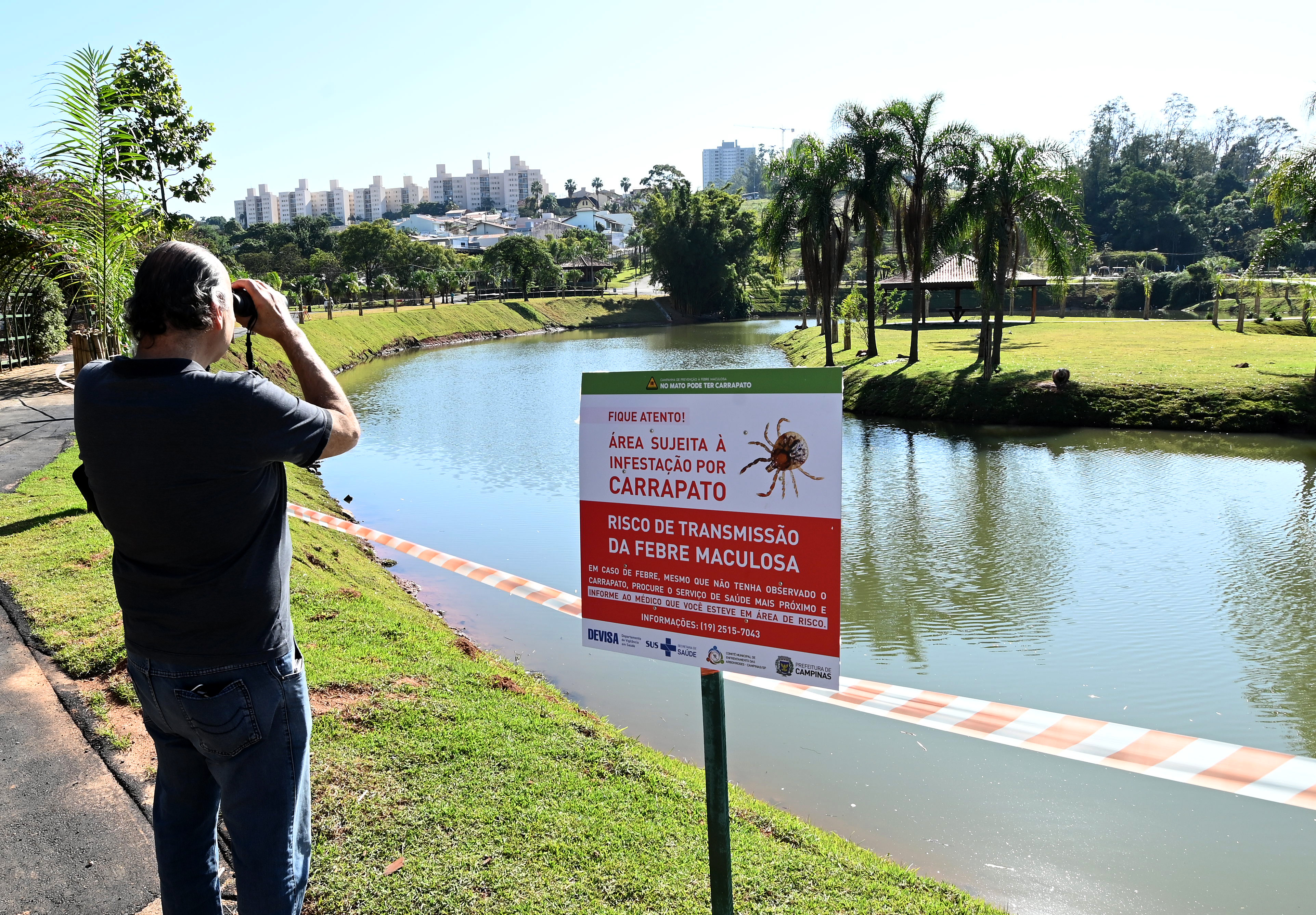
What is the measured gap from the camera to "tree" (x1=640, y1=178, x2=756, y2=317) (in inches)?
2813

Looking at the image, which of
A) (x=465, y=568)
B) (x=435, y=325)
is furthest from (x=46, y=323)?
(x=435, y=325)

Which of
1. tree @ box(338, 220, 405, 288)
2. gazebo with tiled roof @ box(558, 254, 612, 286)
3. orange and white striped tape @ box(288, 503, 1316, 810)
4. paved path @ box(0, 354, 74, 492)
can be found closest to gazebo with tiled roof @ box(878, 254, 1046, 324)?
paved path @ box(0, 354, 74, 492)

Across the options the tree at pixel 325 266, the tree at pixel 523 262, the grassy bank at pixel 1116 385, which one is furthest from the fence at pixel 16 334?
the tree at pixel 523 262

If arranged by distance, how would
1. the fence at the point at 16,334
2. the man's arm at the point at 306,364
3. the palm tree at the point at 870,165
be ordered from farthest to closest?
the palm tree at the point at 870,165 → the fence at the point at 16,334 → the man's arm at the point at 306,364

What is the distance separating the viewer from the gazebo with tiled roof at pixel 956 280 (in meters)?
35.6

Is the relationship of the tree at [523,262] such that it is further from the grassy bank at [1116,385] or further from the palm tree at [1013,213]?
the palm tree at [1013,213]

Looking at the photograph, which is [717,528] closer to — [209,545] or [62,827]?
[209,545]

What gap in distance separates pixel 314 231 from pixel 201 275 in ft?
363

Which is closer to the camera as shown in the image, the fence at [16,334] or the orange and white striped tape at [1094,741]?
the orange and white striped tape at [1094,741]

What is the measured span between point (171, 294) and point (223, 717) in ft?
3.63

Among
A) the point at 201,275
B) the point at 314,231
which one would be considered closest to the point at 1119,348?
the point at 201,275

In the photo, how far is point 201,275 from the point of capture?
2283 millimetres

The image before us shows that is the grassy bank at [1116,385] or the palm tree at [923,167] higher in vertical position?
the palm tree at [923,167]

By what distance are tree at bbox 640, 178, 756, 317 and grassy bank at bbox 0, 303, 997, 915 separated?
67667 millimetres
